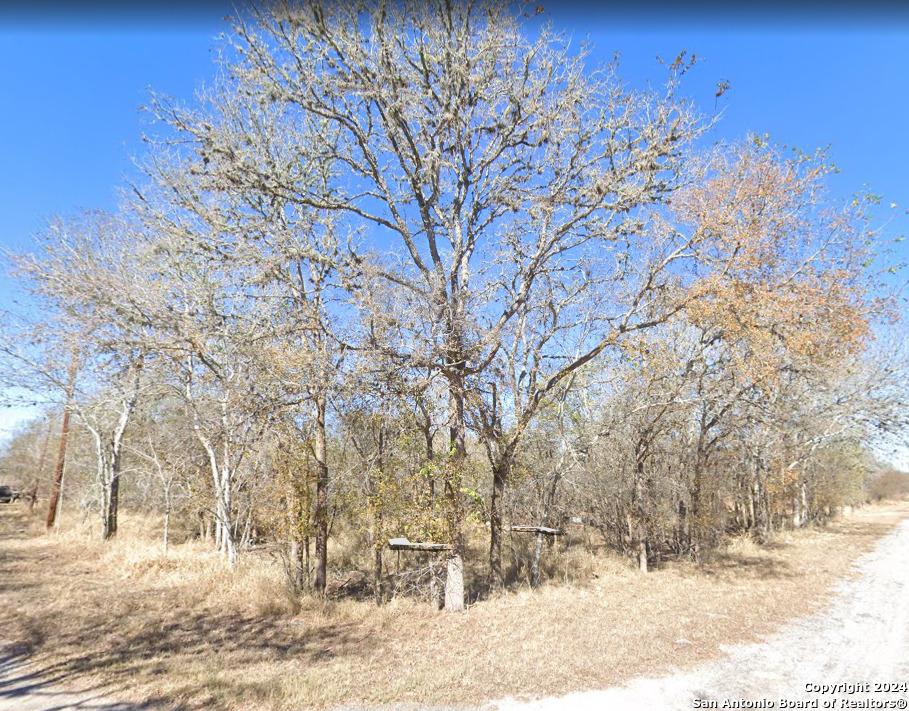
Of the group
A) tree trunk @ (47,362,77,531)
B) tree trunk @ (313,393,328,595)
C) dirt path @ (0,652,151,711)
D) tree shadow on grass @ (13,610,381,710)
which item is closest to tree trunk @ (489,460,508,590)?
tree shadow on grass @ (13,610,381,710)

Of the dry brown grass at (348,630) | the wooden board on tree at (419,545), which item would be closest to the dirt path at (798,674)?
the dry brown grass at (348,630)

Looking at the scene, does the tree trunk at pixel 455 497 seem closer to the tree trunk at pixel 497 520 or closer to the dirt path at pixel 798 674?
the tree trunk at pixel 497 520

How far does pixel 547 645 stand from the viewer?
21.8ft

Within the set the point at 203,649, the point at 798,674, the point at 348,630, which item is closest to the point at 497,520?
the point at 348,630

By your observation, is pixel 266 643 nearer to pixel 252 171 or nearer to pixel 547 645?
pixel 547 645

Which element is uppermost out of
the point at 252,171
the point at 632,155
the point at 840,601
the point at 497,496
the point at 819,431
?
the point at 632,155

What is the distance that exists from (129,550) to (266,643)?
881 cm

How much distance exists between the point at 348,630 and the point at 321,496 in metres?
2.43

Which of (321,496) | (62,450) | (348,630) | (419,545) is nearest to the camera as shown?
(348,630)

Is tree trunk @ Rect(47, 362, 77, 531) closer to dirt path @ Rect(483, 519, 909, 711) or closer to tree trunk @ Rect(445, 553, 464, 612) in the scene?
tree trunk @ Rect(445, 553, 464, 612)

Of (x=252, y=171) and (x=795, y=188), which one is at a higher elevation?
(x=795, y=188)

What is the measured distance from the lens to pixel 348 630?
756 cm

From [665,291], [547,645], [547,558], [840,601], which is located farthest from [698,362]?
[547,645]

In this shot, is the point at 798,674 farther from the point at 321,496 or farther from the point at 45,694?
the point at 45,694
